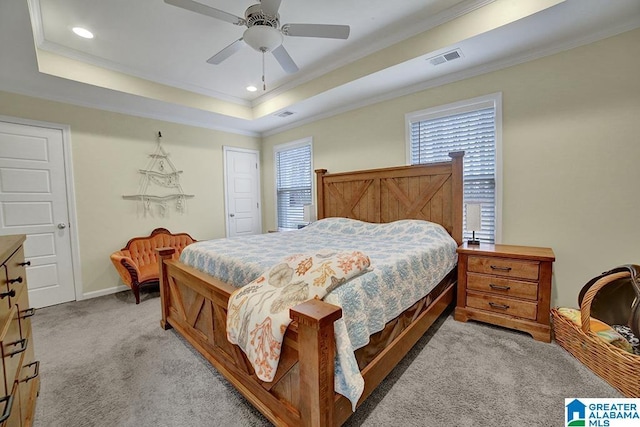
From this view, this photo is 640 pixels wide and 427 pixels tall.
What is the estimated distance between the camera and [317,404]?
1120mm

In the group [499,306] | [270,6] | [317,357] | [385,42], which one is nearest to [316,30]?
[270,6]

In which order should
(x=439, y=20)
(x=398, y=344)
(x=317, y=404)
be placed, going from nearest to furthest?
(x=317, y=404) < (x=398, y=344) < (x=439, y=20)

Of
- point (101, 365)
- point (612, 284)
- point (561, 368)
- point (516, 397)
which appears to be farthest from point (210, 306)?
point (612, 284)

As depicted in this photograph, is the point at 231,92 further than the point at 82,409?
Yes

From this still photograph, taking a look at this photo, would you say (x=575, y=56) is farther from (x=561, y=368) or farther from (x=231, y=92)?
(x=231, y=92)

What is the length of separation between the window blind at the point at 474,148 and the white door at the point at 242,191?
135 inches

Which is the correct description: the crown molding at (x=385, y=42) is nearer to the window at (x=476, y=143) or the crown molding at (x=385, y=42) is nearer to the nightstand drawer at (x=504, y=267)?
the window at (x=476, y=143)

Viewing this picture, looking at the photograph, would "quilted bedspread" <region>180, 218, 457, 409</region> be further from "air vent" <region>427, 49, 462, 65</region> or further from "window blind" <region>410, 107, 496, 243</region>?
"air vent" <region>427, 49, 462, 65</region>

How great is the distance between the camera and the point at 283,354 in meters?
1.30

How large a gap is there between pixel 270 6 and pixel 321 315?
2213 mm

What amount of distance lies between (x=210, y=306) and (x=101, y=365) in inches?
41.2

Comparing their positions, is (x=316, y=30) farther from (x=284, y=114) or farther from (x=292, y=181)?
(x=292, y=181)

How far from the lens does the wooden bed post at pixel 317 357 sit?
108cm

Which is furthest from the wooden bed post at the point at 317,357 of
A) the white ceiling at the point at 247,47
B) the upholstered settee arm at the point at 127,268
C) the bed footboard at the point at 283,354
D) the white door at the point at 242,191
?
the white door at the point at 242,191
